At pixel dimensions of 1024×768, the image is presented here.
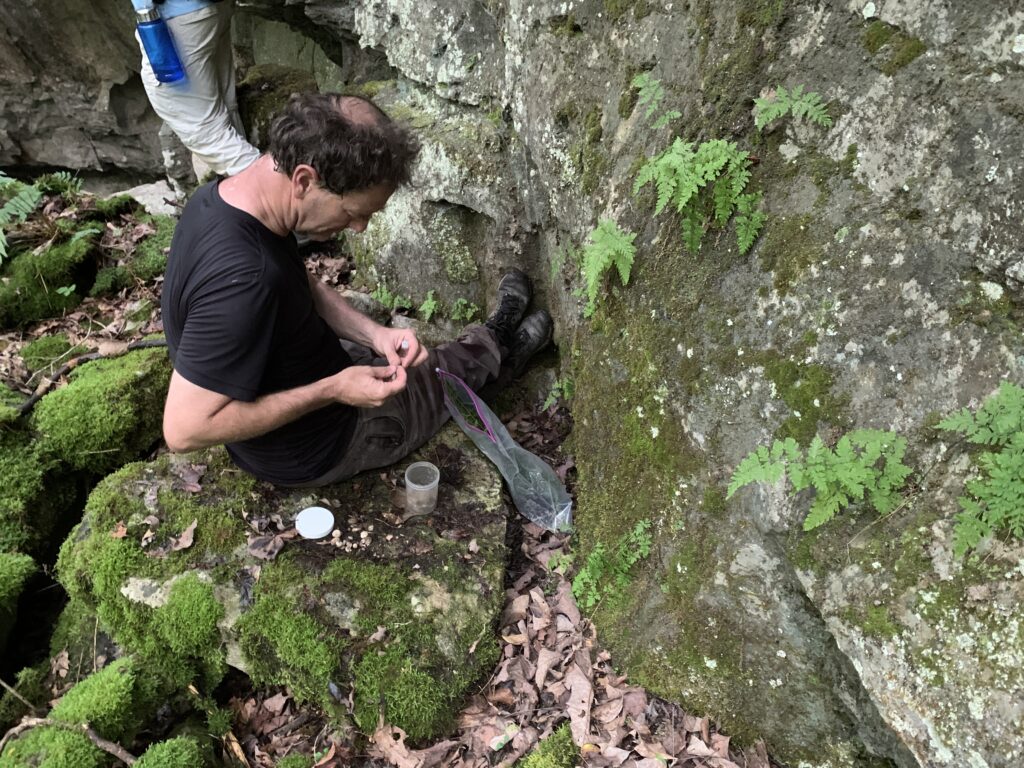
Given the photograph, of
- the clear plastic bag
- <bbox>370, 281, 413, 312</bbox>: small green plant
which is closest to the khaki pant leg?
<bbox>370, 281, 413, 312</bbox>: small green plant

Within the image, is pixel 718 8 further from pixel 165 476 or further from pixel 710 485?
pixel 165 476

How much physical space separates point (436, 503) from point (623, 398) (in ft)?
5.32

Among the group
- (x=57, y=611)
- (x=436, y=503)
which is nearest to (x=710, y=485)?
(x=436, y=503)

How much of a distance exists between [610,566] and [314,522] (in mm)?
2028

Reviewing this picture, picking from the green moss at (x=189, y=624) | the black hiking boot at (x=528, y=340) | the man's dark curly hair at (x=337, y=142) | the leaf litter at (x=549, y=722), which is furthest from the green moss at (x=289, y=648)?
the black hiking boot at (x=528, y=340)

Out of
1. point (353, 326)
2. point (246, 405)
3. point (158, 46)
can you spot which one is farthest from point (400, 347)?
point (158, 46)

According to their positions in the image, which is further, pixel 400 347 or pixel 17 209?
pixel 17 209

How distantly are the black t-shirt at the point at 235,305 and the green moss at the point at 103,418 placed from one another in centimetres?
197

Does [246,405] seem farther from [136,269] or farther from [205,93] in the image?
[205,93]

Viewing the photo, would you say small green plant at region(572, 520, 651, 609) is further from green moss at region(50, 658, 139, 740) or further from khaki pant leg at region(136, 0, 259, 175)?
khaki pant leg at region(136, 0, 259, 175)

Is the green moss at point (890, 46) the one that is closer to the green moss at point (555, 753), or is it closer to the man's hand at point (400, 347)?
the man's hand at point (400, 347)

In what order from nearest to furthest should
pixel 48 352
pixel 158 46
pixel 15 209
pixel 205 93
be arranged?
pixel 48 352, pixel 158 46, pixel 15 209, pixel 205 93

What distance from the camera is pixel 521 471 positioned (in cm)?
495

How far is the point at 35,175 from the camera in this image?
11.9 metres
